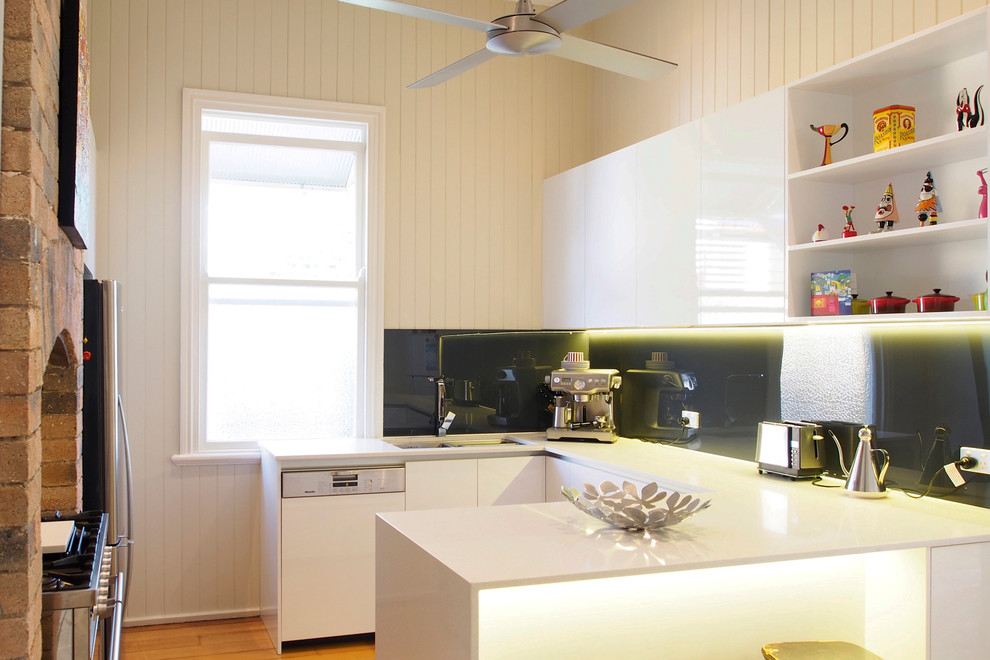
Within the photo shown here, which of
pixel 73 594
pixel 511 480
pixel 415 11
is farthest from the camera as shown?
pixel 511 480

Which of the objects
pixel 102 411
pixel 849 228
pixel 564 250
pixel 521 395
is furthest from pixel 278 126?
pixel 849 228

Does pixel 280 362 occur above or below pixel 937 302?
below

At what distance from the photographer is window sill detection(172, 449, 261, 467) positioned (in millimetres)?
4176

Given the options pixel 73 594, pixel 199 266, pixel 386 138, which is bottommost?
pixel 73 594

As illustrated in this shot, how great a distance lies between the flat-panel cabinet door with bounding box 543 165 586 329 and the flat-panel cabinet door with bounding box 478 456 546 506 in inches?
31.2

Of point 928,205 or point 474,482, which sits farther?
point 474,482

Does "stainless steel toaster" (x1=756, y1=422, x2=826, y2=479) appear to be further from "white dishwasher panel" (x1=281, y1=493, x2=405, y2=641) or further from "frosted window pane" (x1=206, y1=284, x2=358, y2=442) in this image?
"frosted window pane" (x1=206, y1=284, x2=358, y2=442)

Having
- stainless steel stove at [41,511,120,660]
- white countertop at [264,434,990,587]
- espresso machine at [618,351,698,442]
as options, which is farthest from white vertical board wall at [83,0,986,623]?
stainless steel stove at [41,511,120,660]

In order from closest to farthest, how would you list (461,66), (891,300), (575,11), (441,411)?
(575,11), (891,300), (461,66), (441,411)

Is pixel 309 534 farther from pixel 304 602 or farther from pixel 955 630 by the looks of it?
pixel 955 630

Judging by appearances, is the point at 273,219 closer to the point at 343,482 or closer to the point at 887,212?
the point at 343,482

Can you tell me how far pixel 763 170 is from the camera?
3.14 metres

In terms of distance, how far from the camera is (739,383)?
3.74 metres

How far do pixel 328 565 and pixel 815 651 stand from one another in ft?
7.89
